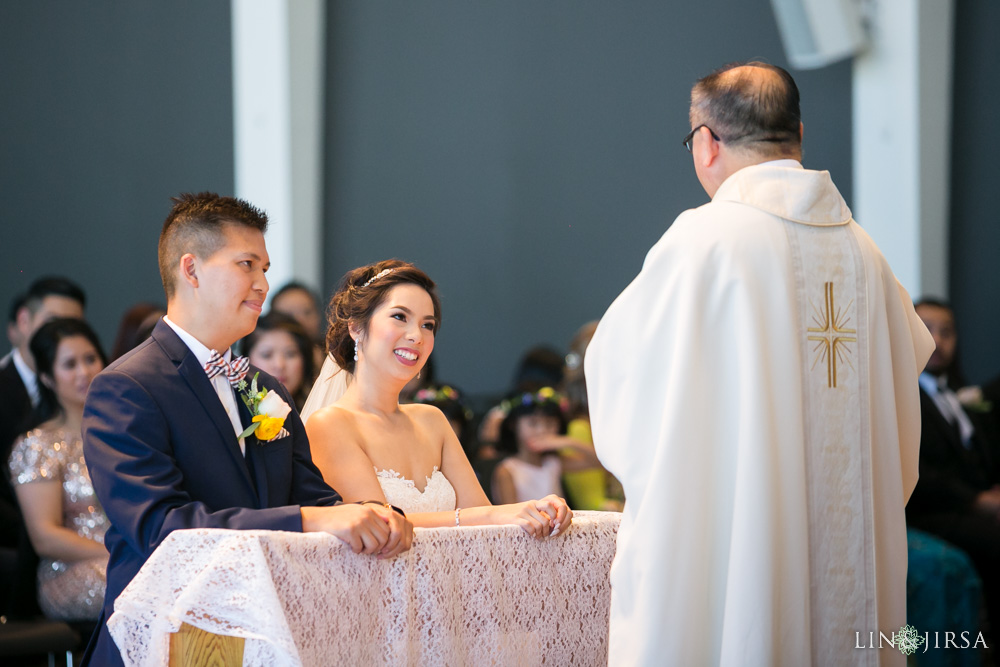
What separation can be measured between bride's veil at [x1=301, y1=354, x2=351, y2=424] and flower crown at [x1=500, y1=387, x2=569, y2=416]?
2.54 metres

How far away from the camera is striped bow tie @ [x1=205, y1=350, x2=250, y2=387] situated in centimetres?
250

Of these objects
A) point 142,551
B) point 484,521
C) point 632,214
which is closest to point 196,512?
point 142,551

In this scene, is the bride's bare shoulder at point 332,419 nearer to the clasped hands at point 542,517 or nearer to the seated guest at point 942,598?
the clasped hands at point 542,517

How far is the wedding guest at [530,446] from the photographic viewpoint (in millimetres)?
5719

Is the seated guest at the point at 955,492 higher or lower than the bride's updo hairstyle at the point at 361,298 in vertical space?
lower

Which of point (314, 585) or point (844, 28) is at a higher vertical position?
point (844, 28)

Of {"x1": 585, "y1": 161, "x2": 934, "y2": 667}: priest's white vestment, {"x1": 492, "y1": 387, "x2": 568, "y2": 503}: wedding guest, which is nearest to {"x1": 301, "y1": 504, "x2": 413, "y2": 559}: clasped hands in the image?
{"x1": 585, "y1": 161, "x2": 934, "y2": 667}: priest's white vestment

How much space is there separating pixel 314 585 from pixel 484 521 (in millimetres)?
704

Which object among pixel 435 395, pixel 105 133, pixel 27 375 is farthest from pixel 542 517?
pixel 105 133

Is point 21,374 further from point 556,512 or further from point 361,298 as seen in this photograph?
point 556,512

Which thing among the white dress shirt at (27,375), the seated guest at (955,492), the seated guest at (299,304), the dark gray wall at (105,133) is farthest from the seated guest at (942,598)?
the dark gray wall at (105,133)

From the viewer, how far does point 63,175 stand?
24.9 feet

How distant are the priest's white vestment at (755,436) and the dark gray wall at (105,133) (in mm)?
5975

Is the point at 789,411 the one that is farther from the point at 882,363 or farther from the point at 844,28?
the point at 844,28
